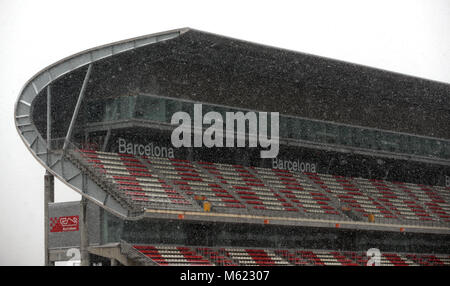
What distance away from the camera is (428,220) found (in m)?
47.6

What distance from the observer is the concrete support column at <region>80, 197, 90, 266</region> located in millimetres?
34844

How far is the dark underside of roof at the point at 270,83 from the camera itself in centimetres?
3591

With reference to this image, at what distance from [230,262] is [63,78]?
10345mm

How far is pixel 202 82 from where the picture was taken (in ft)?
128

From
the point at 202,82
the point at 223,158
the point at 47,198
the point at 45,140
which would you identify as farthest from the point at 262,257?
the point at 45,140

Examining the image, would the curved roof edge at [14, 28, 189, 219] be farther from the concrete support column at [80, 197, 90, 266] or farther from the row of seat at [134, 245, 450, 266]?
the row of seat at [134, 245, 450, 266]

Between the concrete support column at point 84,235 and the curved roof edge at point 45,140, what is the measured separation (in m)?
1.08

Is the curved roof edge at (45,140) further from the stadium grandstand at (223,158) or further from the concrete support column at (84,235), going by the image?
the concrete support column at (84,235)

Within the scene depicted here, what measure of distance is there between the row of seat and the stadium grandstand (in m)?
0.08

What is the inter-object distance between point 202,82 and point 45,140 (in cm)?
743

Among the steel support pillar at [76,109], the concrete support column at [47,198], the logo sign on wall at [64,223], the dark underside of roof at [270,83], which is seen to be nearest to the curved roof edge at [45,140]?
the steel support pillar at [76,109]

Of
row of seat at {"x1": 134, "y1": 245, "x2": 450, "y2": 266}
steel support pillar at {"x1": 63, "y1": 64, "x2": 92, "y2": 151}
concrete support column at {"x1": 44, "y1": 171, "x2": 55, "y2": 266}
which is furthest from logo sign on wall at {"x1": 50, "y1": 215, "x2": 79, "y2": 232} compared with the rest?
row of seat at {"x1": 134, "y1": 245, "x2": 450, "y2": 266}
